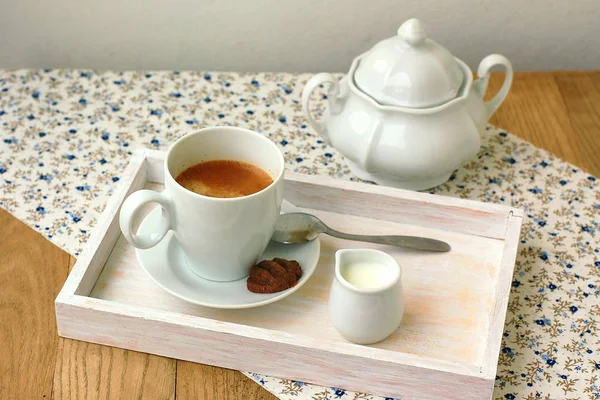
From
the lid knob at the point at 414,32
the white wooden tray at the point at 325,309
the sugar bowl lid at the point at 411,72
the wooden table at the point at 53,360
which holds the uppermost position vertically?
the lid knob at the point at 414,32

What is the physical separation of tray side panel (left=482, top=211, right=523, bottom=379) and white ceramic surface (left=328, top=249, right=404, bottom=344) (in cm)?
11

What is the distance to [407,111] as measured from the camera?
3.54 ft

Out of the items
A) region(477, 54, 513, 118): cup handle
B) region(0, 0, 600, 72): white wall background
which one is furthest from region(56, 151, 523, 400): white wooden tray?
region(0, 0, 600, 72): white wall background

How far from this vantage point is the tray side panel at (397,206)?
1.06 meters

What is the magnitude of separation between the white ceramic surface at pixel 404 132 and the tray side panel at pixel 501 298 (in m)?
0.14

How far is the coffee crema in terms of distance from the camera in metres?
0.96

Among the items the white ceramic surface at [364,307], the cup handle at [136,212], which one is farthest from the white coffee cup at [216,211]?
the white ceramic surface at [364,307]

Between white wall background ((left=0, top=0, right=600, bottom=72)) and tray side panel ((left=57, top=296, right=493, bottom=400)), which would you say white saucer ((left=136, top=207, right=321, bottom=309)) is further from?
white wall background ((left=0, top=0, right=600, bottom=72))

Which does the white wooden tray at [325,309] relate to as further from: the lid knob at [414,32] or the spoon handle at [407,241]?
the lid knob at [414,32]

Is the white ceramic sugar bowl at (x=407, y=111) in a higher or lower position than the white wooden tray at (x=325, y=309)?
higher

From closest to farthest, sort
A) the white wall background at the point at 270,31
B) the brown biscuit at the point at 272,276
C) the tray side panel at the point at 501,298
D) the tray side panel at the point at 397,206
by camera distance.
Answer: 1. the tray side panel at the point at 501,298
2. the brown biscuit at the point at 272,276
3. the tray side panel at the point at 397,206
4. the white wall background at the point at 270,31

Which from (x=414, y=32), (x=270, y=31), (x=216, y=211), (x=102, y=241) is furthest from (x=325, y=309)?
(x=270, y=31)

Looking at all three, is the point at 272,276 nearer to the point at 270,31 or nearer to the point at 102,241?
the point at 102,241

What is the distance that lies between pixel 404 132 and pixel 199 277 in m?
0.35
